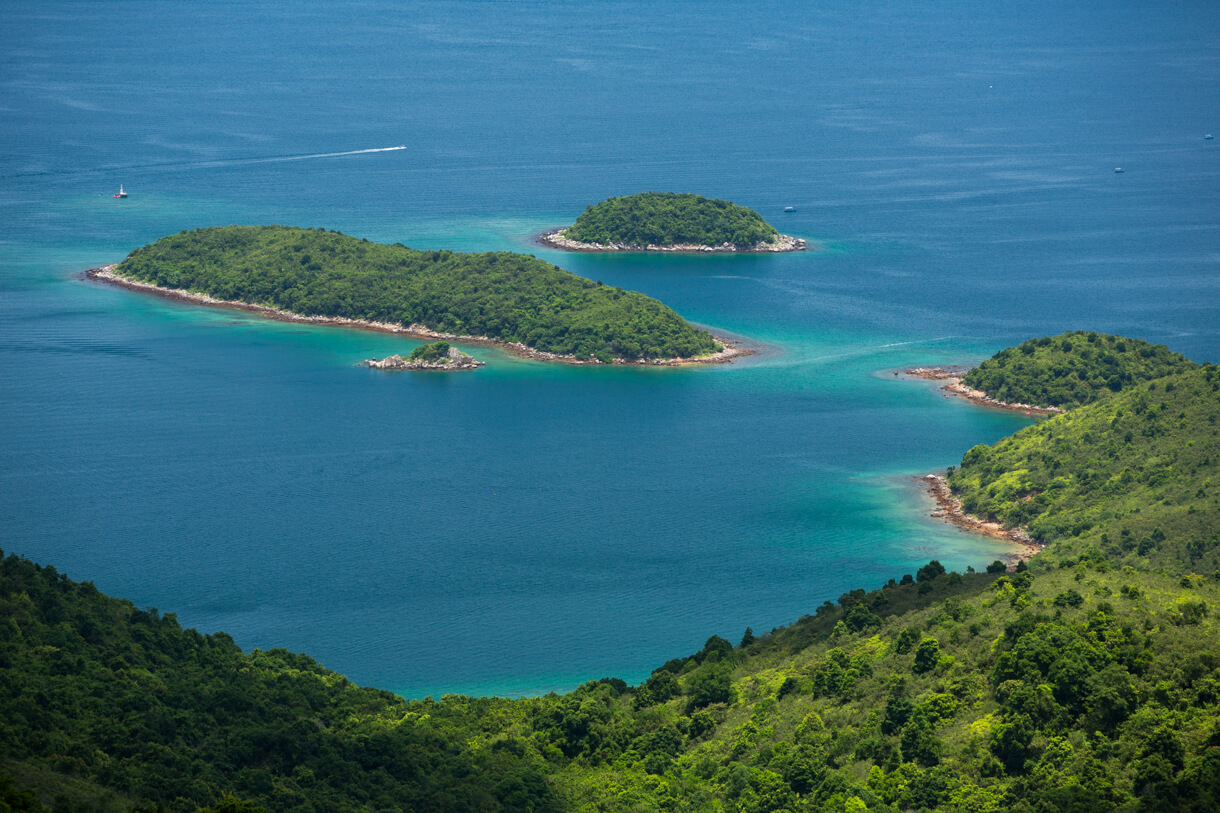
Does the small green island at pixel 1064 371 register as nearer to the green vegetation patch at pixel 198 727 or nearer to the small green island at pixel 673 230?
the small green island at pixel 673 230

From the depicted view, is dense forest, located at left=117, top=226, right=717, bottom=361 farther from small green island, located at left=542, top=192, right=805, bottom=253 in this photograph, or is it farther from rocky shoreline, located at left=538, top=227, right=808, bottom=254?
small green island, located at left=542, top=192, right=805, bottom=253

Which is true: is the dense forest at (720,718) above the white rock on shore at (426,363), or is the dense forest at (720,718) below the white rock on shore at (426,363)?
below

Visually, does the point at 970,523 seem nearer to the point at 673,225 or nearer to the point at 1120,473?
the point at 1120,473

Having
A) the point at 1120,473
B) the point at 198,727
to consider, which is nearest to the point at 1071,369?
the point at 1120,473

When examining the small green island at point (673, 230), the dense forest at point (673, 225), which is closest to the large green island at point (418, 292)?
the small green island at point (673, 230)

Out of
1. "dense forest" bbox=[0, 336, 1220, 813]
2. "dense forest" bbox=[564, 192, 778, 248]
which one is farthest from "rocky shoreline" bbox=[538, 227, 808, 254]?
"dense forest" bbox=[0, 336, 1220, 813]

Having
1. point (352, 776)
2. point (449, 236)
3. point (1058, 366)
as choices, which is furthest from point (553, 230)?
point (352, 776)
